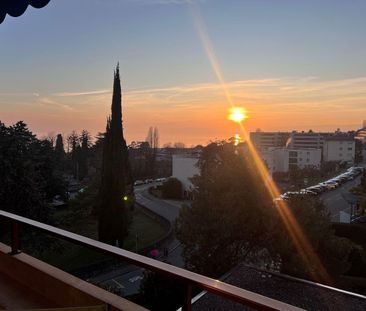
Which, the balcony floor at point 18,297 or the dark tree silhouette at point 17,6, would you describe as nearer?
the dark tree silhouette at point 17,6

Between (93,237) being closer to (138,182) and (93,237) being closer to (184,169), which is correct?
(184,169)

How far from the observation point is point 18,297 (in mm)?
2529

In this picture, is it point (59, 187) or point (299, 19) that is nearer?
point (299, 19)

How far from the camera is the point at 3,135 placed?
1370cm

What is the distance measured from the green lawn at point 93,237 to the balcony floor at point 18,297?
7.91m

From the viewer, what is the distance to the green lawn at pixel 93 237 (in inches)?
555

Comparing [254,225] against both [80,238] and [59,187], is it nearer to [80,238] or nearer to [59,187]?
[80,238]

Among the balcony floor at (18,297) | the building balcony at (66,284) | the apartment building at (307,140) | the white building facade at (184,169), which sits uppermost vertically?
the apartment building at (307,140)

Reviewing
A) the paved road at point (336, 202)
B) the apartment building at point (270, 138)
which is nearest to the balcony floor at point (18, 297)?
the paved road at point (336, 202)

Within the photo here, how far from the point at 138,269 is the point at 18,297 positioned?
10749 mm

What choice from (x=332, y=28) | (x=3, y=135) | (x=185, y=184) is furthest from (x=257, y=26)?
(x=185, y=184)

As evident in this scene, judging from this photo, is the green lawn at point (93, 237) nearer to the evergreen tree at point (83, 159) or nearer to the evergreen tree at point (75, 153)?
the evergreen tree at point (83, 159)

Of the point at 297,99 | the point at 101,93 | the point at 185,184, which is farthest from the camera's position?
the point at 185,184

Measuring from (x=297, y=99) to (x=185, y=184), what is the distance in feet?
50.3
